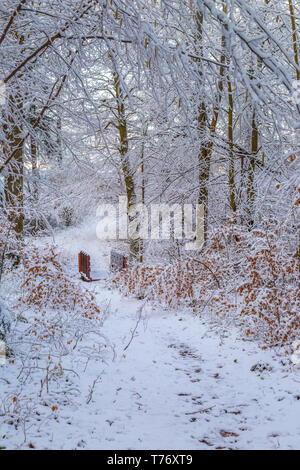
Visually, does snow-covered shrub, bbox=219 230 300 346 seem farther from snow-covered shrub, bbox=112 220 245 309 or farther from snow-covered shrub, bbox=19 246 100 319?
snow-covered shrub, bbox=19 246 100 319

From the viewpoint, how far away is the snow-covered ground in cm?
317

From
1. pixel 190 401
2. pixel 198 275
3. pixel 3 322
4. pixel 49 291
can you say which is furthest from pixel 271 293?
pixel 49 291

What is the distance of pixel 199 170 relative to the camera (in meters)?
9.13

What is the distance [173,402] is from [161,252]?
6.98 meters

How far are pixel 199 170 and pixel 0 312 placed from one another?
626cm

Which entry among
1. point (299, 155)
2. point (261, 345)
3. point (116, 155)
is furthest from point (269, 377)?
point (116, 155)

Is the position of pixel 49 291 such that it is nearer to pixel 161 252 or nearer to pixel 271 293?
pixel 271 293

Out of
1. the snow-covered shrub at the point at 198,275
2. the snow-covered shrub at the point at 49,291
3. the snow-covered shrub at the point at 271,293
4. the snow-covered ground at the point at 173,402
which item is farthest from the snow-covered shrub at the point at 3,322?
the snow-covered shrub at the point at 198,275

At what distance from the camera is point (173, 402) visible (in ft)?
13.1

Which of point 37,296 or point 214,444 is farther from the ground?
point 37,296

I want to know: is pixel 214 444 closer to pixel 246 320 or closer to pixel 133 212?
pixel 246 320

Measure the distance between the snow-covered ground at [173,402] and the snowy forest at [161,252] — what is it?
21 millimetres

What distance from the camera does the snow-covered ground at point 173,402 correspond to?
3.17 metres

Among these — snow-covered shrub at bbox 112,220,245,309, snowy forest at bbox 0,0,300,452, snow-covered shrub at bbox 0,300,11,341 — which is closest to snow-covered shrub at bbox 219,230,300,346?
snowy forest at bbox 0,0,300,452
